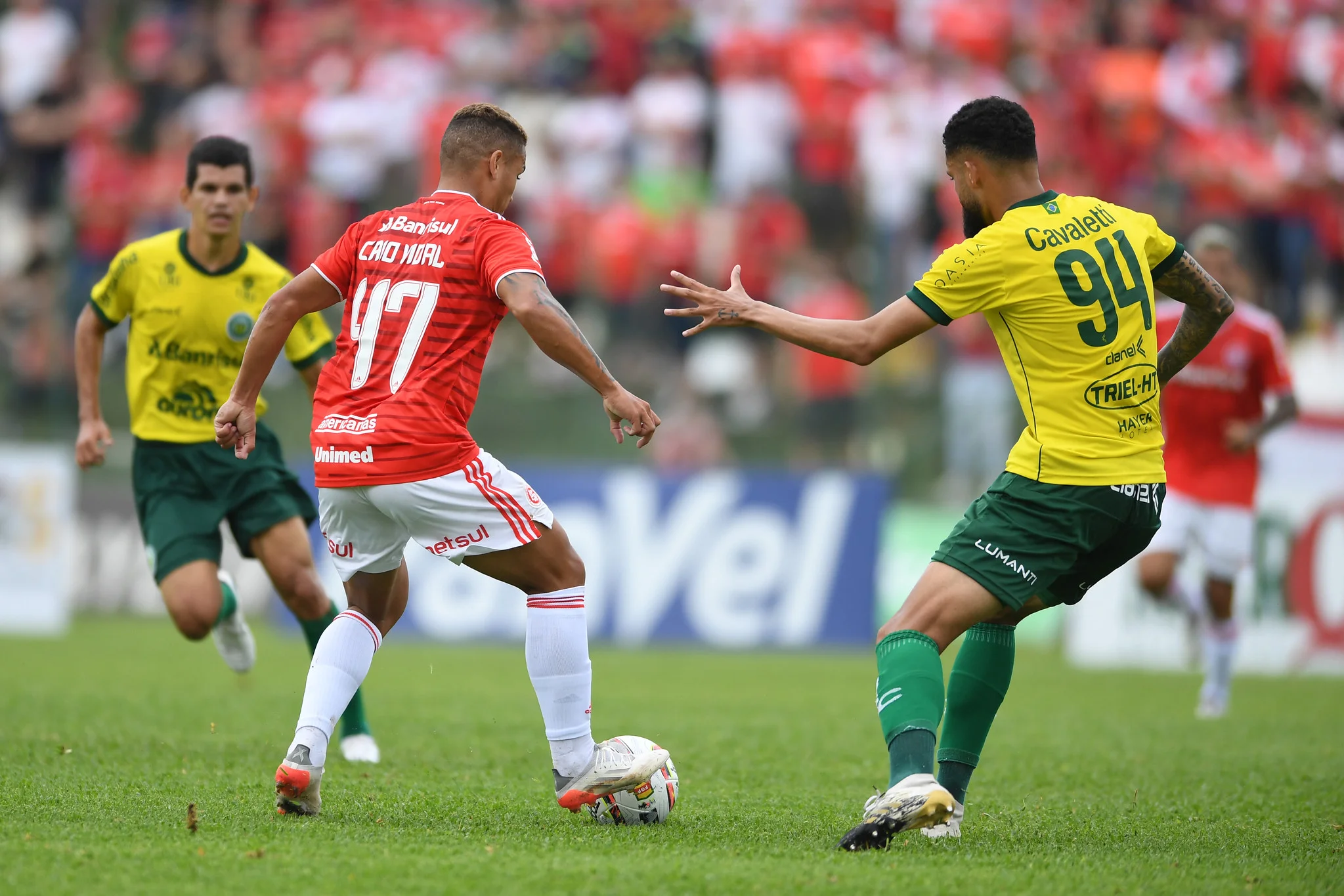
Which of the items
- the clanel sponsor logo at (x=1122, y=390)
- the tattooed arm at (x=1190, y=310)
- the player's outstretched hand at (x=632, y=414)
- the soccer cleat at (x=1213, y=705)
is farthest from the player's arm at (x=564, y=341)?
the soccer cleat at (x=1213, y=705)

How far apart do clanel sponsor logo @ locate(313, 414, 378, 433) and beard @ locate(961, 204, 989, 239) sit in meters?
2.26

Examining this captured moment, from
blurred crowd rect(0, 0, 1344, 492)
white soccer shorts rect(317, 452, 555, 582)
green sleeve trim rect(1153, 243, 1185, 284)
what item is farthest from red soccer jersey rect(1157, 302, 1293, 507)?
white soccer shorts rect(317, 452, 555, 582)

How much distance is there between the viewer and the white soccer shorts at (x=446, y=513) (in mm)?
5461

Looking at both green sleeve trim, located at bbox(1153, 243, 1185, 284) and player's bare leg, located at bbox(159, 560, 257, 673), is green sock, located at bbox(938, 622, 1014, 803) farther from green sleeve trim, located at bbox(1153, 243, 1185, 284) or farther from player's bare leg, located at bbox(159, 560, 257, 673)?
player's bare leg, located at bbox(159, 560, 257, 673)

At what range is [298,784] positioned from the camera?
216 inches

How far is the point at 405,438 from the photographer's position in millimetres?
5426

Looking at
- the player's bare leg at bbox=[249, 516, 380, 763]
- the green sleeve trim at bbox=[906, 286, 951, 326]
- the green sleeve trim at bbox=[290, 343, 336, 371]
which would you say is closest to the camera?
the green sleeve trim at bbox=[906, 286, 951, 326]

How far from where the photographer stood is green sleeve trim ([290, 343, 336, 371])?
762 cm

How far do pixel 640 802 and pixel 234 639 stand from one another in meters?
3.19

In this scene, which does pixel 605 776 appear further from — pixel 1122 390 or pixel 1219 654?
pixel 1219 654

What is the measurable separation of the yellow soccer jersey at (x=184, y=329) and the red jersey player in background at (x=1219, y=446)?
5.76 meters

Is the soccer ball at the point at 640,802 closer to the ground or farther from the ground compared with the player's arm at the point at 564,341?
closer to the ground

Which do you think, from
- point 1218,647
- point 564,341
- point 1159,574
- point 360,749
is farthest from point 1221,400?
point 564,341

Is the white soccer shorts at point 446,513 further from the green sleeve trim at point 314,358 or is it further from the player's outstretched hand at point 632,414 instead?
the green sleeve trim at point 314,358
